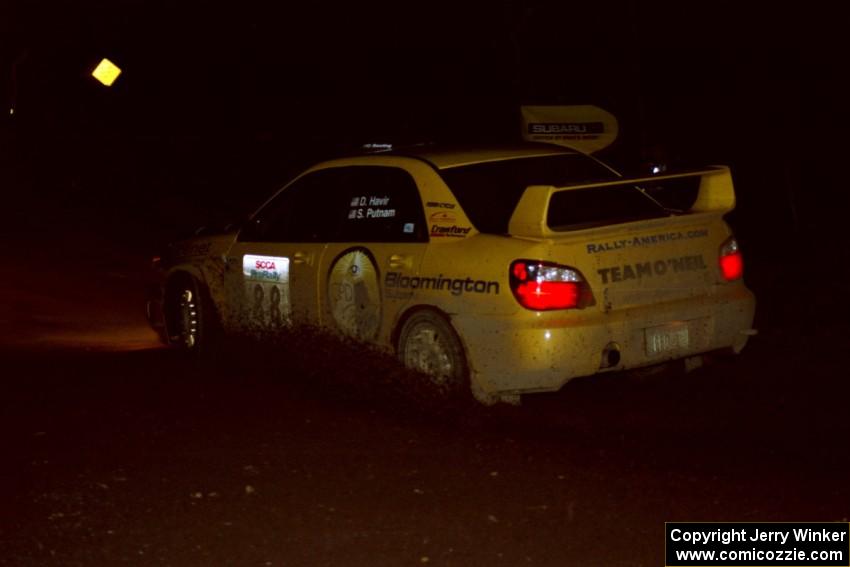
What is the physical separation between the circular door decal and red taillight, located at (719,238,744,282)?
2057mm

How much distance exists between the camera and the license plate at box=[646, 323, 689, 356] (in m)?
7.94

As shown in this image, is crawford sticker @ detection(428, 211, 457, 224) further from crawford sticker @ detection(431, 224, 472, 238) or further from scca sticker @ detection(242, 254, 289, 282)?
scca sticker @ detection(242, 254, 289, 282)

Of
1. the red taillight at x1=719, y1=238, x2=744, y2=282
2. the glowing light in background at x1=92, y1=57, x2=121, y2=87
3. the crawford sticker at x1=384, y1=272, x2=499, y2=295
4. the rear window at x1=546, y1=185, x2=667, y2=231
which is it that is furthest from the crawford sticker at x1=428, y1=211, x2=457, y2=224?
the glowing light in background at x1=92, y1=57, x2=121, y2=87

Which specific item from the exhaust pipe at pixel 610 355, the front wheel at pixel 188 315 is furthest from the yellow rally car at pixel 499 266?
the front wheel at pixel 188 315

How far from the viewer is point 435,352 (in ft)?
27.0

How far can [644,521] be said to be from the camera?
5863 mm

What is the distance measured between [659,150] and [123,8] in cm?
1915

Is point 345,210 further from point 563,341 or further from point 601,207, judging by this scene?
point 563,341

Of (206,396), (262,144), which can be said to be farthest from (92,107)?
(206,396)

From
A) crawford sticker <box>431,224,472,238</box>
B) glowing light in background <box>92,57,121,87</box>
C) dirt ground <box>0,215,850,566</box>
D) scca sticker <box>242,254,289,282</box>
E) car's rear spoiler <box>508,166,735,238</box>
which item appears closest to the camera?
dirt ground <box>0,215,850,566</box>

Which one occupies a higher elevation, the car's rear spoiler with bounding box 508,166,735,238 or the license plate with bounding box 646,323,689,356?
the car's rear spoiler with bounding box 508,166,735,238

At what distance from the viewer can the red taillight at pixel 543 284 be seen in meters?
7.64

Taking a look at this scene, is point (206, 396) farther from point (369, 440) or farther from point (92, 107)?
point (92, 107)

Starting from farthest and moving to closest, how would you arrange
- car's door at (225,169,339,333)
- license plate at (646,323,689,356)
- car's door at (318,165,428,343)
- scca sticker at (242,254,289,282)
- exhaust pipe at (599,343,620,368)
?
scca sticker at (242,254,289,282) < car's door at (225,169,339,333) < car's door at (318,165,428,343) < license plate at (646,323,689,356) < exhaust pipe at (599,343,620,368)
